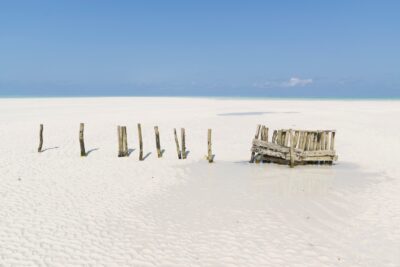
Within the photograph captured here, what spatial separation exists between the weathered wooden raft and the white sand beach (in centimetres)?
41

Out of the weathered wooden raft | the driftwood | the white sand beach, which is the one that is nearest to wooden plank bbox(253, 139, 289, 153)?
the weathered wooden raft

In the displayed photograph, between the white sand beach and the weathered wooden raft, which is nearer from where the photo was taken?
the white sand beach

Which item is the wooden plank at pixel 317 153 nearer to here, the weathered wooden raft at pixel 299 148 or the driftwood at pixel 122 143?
the weathered wooden raft at pixel 299 148

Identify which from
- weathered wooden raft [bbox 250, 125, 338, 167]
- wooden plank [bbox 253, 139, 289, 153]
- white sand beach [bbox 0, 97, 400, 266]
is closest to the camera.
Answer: white sand beach [bbox 0, 97, 400, 266]

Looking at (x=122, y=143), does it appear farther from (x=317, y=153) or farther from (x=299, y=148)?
(x=317, y=153)

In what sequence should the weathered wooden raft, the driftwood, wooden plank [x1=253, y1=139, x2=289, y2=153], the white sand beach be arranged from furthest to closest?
the driftwood → wooden plank [x1=253, y1=139, x2=289, y2=153] → the weathered wooden raft → the white sand beach

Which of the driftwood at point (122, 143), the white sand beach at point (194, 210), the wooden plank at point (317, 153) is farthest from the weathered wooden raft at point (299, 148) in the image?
the driftwood at point (122, 143)

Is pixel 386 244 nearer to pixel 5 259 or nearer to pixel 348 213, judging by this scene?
pixel 348 213

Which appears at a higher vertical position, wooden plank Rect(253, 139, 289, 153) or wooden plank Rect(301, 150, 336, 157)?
wooden plank Rect(253, 139, 289, 153)

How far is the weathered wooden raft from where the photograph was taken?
16203 millimetres

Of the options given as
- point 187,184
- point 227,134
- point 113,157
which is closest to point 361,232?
point 187,184

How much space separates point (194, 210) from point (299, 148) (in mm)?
7473

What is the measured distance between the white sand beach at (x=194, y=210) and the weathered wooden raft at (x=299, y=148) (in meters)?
0.41

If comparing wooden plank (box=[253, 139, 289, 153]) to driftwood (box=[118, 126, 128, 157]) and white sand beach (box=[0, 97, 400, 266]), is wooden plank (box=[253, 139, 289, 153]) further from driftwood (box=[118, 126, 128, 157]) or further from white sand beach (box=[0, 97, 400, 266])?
driftwood (box=[118, 126, 128, 157])
